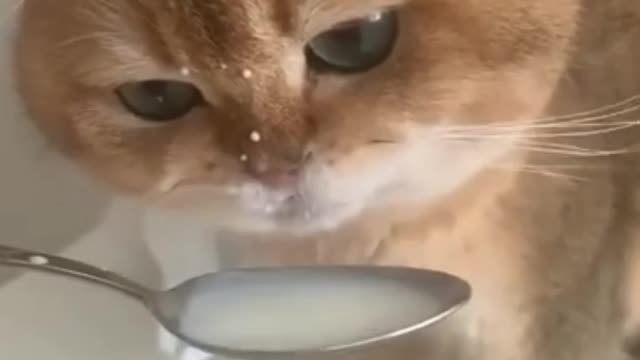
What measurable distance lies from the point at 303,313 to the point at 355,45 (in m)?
0.17

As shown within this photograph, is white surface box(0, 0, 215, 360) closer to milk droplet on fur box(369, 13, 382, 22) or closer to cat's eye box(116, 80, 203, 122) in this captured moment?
cat's eye box(116, 80, 203, 122)

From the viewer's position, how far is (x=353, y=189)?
0.64 m

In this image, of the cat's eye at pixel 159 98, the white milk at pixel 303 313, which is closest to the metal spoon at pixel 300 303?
the white milk at pixel 303 313

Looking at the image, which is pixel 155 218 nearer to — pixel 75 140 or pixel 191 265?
pixel 191 265

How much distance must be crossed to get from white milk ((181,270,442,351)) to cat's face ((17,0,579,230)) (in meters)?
0.06

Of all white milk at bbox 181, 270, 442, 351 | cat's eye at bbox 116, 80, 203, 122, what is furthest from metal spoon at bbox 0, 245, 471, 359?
cat's eye at bbox 116, 80, 203, 122

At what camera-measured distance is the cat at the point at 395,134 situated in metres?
0.61

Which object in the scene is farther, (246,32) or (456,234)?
(456,234)

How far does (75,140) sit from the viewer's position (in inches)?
28.1

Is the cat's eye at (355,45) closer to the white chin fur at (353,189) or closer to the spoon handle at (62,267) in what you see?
the white chin fur at (353,189)

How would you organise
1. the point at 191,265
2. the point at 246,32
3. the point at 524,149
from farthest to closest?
the point at 191,265 < the point at 524,149 < the point at 246,32

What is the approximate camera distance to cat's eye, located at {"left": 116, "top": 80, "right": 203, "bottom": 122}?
647 millimetres

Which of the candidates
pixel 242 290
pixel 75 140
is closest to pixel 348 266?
pixel 242 290

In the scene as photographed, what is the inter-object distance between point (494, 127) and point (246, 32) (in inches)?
5.6
